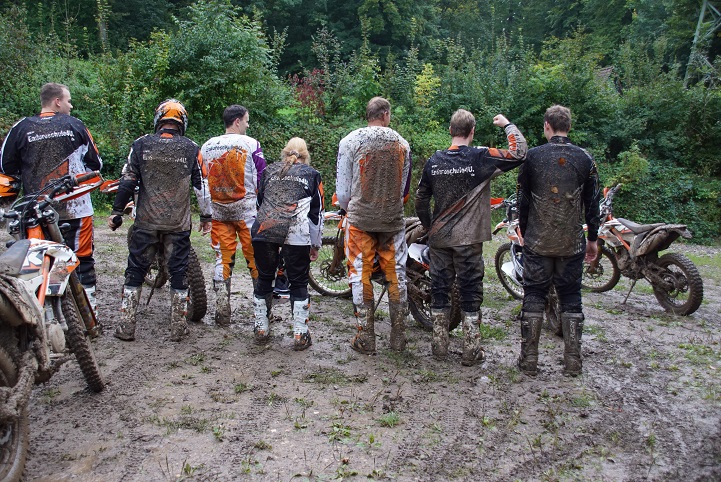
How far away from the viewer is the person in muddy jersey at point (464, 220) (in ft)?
17.4

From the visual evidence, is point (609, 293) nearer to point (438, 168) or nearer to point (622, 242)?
point (622, 242)

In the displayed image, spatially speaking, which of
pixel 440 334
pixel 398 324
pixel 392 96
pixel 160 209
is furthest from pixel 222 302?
pixel 392 96

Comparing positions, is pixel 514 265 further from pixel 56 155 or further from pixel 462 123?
pixel 56 155

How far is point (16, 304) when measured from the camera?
10.6 feet

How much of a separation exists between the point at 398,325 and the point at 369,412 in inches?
53.1

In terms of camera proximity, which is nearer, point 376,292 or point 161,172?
point 161,172

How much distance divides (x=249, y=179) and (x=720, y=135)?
16.8 m

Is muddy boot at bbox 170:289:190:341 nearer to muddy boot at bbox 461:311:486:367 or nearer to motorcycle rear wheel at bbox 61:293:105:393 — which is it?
motorcycle rear wheel at bbox 61:293:105:393

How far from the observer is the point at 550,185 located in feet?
17.1

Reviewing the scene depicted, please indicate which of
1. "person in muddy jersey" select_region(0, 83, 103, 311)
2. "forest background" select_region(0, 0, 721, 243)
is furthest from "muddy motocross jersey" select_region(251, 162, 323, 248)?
"forest background" select_region(0, 0, 721, 243)

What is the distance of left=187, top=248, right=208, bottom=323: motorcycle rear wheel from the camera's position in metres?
6.14

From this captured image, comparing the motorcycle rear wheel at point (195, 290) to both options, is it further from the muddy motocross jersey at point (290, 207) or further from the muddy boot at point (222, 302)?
the muddy motocross jersey at point (290, 207)

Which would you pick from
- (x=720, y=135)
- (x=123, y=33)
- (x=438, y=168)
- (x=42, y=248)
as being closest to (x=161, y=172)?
(x=42, y=248)

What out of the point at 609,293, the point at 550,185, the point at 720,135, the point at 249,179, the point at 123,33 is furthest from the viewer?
the point at 123,33
